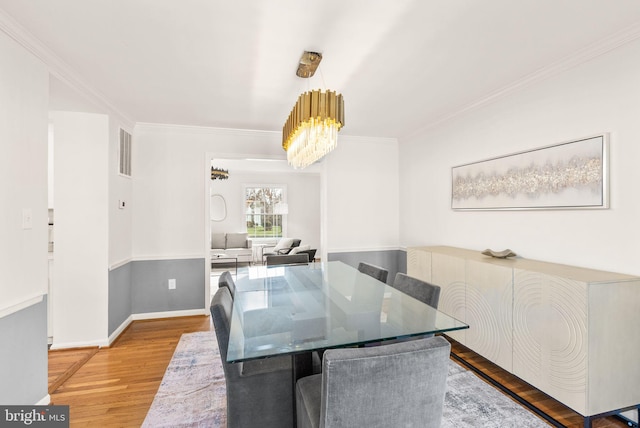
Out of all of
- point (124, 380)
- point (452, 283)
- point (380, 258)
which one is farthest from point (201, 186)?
point (452, 283)

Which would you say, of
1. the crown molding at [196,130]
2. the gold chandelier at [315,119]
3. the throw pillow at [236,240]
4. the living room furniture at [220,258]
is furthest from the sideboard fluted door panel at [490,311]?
the throw pillow at [236,240]

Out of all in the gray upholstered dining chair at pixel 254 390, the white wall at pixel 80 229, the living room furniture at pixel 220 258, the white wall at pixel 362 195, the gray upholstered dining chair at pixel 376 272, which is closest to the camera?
the gray upholstered dining chair at pixel 254 390

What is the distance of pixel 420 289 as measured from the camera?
2068 millimetres

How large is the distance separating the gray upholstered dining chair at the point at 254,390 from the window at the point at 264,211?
22.5 ft

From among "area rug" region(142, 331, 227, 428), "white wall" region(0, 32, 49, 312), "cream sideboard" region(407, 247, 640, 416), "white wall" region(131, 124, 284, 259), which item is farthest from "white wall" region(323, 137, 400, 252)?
"white wall" region(0, 32, 49, 312)

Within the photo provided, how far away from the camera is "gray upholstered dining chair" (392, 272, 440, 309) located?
6.36 ft

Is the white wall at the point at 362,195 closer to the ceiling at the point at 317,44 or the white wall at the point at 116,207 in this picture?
the ceiling at the point at 317,44

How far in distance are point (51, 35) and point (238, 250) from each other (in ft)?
19.0

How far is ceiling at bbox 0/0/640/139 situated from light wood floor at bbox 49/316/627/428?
2.42m

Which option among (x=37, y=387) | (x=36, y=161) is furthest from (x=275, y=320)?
(x=36, y=161)

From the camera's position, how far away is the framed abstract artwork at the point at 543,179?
2.09 m

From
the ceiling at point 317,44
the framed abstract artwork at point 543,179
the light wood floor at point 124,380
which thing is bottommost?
the light wood floor at point 124,380

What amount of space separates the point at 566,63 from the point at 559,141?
56cm

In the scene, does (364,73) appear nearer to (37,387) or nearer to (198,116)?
(198,116)
